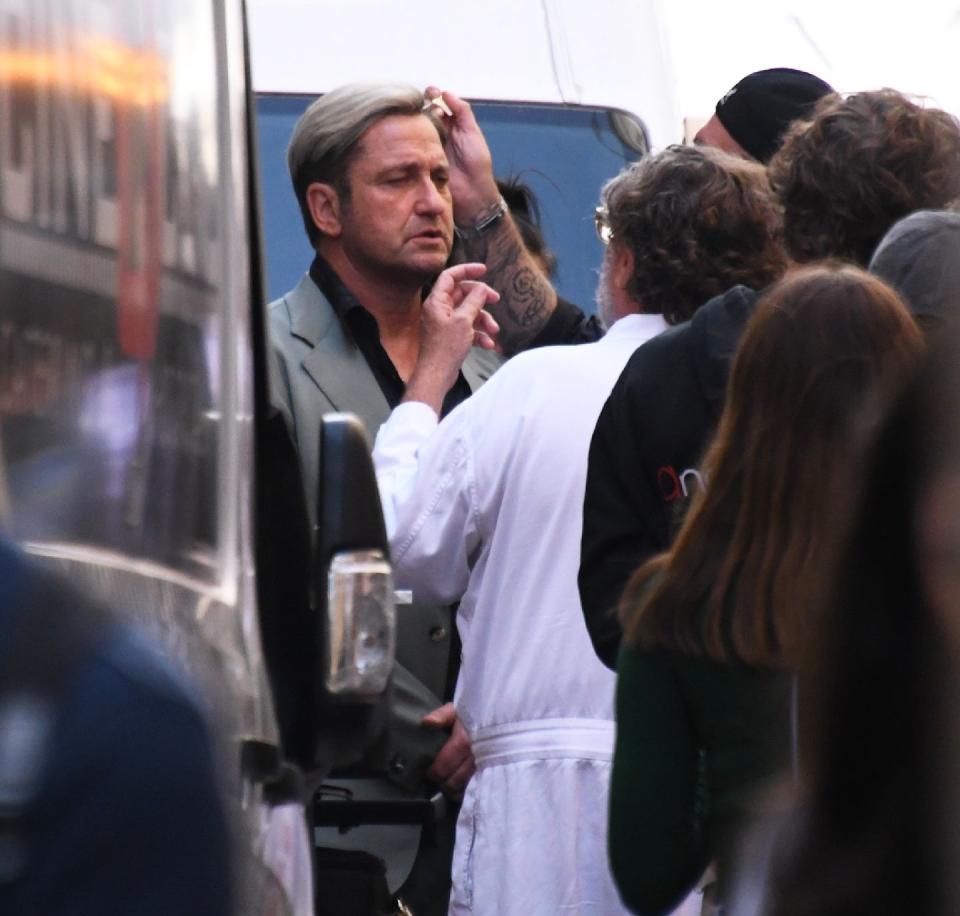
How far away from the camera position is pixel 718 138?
5.41 metres

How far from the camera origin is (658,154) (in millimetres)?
3984

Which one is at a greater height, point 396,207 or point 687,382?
point 396,207

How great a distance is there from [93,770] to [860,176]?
2541 millimetres

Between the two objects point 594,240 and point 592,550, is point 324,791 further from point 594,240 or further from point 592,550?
point 594,240

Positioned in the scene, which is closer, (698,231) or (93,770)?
(93,770)

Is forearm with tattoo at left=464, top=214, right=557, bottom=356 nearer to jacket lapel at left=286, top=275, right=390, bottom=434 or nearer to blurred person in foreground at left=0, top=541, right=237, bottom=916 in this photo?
jacket lapel at left=286, top=275, right=390, bottom=434

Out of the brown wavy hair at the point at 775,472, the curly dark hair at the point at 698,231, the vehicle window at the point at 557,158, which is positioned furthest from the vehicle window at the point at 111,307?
the vehicle window at the point at 557,158

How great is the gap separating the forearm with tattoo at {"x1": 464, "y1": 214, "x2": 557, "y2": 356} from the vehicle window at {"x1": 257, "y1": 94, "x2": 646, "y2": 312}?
109 cm

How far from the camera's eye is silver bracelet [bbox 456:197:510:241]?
17.6 ft

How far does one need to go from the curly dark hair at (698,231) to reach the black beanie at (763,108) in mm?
1446

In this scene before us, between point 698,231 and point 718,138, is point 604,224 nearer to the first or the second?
point 698,231

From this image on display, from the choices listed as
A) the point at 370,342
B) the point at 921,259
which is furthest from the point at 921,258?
the point at 370,342

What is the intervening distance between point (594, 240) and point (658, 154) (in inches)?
101

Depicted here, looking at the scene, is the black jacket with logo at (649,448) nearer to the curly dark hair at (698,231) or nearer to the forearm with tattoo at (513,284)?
the curly dark hair at (698,231)
